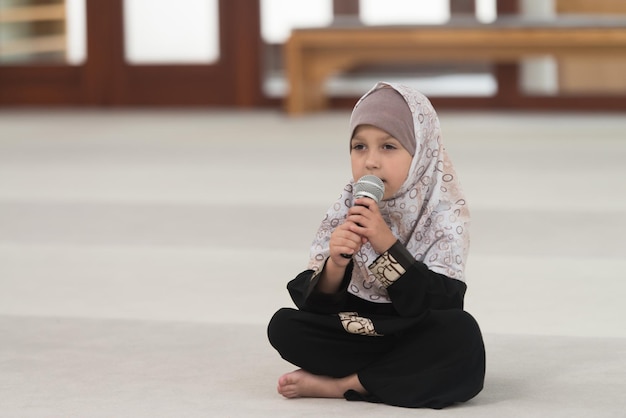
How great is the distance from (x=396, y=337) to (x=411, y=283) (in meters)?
0.17

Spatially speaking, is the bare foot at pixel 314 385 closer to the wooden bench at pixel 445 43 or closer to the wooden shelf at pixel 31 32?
the wooden bench at pixel 445 43

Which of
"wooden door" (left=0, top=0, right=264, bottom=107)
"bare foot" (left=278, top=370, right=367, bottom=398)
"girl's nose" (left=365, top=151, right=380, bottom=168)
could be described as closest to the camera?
"girl's nose" (left=365, top=151, right=380, bottom=168)

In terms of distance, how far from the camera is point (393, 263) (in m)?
2.18

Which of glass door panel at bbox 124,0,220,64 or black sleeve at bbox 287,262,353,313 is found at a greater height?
glass door panel at bbox 124,0,220,64

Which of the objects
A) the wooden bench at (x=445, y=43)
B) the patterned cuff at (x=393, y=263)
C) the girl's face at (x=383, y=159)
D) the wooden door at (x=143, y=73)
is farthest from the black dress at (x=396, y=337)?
the wooden door at (x=143, y=73)

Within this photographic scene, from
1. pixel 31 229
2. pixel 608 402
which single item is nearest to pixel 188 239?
pixel 31 229

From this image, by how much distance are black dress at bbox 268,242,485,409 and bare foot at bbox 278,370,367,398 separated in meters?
0.01

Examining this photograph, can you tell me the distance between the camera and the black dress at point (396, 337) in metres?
2.24

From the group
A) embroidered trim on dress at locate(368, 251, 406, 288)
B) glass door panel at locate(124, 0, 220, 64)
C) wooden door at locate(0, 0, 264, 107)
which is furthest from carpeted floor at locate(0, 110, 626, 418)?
glass door panel at locate(124, 0, 220, 64)

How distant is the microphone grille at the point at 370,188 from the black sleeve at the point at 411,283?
10cm

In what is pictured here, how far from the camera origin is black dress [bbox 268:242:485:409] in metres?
2.24

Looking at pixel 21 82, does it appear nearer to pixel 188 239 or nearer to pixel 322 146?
pixel 322 146

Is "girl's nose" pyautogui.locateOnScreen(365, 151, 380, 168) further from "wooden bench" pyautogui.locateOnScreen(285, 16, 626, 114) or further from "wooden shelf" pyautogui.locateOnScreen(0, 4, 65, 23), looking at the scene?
"wooden shelf" pyautogui.locateOnScreen(0, 4, 65, 23)

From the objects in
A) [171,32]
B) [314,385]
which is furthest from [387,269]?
[171,32]
